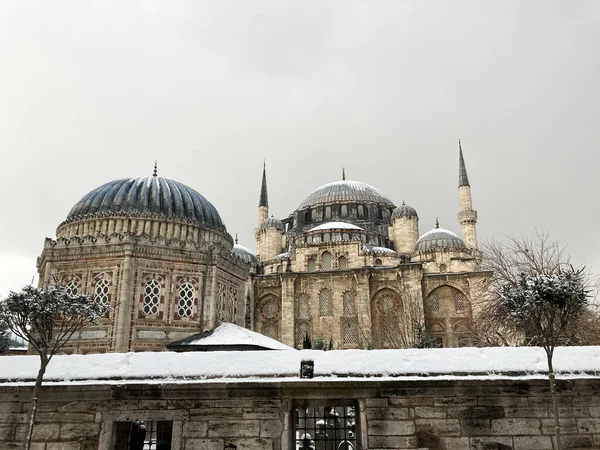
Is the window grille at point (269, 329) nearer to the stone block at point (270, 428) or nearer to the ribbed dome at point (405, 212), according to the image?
the ribbed dome at point (405, 212)

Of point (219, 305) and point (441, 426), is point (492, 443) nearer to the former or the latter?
point (441, 426)

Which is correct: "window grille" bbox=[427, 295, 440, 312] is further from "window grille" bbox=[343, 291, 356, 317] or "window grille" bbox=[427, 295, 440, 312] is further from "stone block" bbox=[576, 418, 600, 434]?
"stone block" bbox=[576, 418, 600, 434]

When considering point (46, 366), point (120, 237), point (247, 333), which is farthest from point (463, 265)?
point (46, 366)

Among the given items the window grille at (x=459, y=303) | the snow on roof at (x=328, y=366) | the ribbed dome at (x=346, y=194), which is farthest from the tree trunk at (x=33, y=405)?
the ribbed dome at (x=346, y=194)

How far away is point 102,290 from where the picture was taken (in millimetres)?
18000

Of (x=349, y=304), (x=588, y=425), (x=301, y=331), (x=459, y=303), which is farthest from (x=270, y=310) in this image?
(x=588, y=425)

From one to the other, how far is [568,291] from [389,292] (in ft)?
91.7

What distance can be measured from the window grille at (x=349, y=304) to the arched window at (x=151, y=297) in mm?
19181

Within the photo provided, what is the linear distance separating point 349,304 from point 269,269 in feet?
32.0

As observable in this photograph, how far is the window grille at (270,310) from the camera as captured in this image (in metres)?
36.8

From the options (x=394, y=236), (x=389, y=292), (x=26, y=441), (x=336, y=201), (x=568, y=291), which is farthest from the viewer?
(x=336, y=201)

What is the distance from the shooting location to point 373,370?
23.5ft

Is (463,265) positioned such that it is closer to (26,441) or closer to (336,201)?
(336,201)

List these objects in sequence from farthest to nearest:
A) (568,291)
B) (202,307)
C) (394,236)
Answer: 1. (394,236)
2. (202,307)
3. (568,291)
